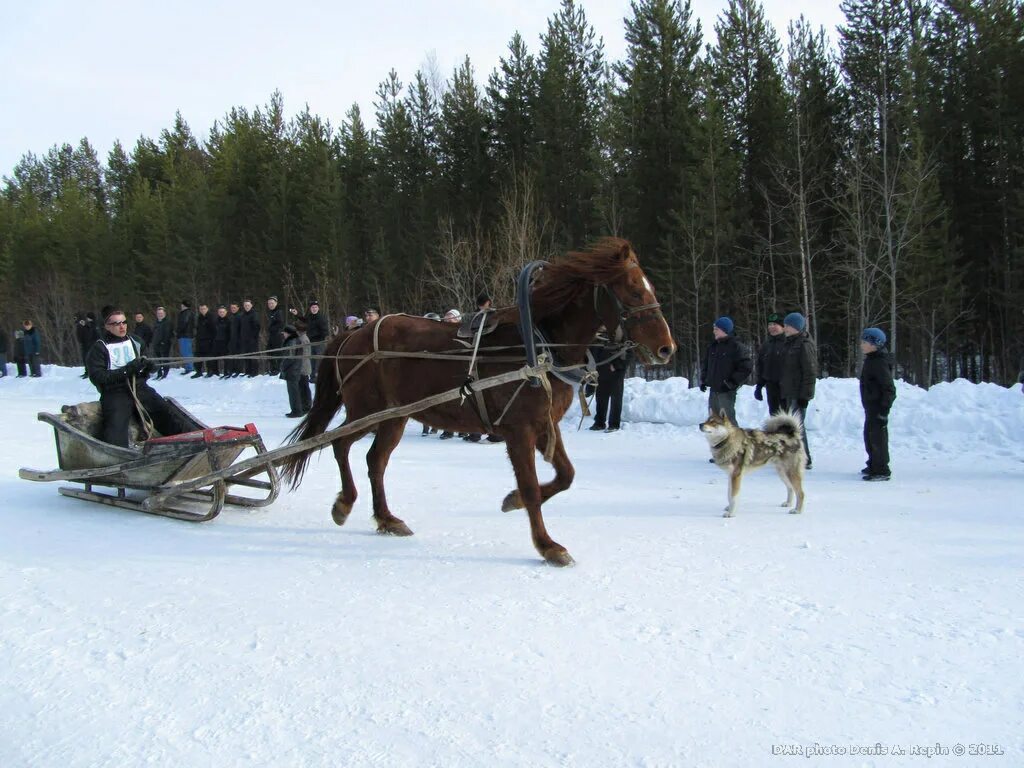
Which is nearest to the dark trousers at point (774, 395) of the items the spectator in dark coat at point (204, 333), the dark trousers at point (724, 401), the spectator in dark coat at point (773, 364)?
the spectator in dark coat at point (773, 364)

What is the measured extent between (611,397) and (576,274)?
8.25 metres

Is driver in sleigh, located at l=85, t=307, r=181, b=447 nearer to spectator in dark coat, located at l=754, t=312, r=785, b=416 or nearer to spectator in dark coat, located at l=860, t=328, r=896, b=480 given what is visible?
spectator in dark coat, located at l=754, t=312, r=785, b=416

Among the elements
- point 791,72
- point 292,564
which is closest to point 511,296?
point 791,72

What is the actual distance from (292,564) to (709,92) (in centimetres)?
2329

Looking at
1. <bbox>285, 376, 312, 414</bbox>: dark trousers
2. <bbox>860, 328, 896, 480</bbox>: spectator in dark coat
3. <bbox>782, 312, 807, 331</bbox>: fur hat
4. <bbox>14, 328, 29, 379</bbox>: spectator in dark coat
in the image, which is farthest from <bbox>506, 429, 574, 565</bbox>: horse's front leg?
<bbox>14, 328, 29, 379</bbox>: spectator in dark coat

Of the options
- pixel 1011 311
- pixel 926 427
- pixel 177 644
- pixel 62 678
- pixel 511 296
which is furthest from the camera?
pixel 1011 311

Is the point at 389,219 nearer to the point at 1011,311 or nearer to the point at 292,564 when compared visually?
the point at 1011,311

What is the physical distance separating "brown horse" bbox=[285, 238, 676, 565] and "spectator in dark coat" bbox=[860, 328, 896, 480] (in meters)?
4.73

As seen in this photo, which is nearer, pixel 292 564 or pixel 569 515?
pixel 292 564

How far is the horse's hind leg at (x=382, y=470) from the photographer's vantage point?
242 inches

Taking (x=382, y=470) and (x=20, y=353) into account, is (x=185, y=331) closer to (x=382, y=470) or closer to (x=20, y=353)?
(x=20, y=353)

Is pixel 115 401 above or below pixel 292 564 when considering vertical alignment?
above

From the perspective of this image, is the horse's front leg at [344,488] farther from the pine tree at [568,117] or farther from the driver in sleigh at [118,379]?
the pine tree at [568,117]

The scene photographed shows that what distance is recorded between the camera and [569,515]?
6.82m
